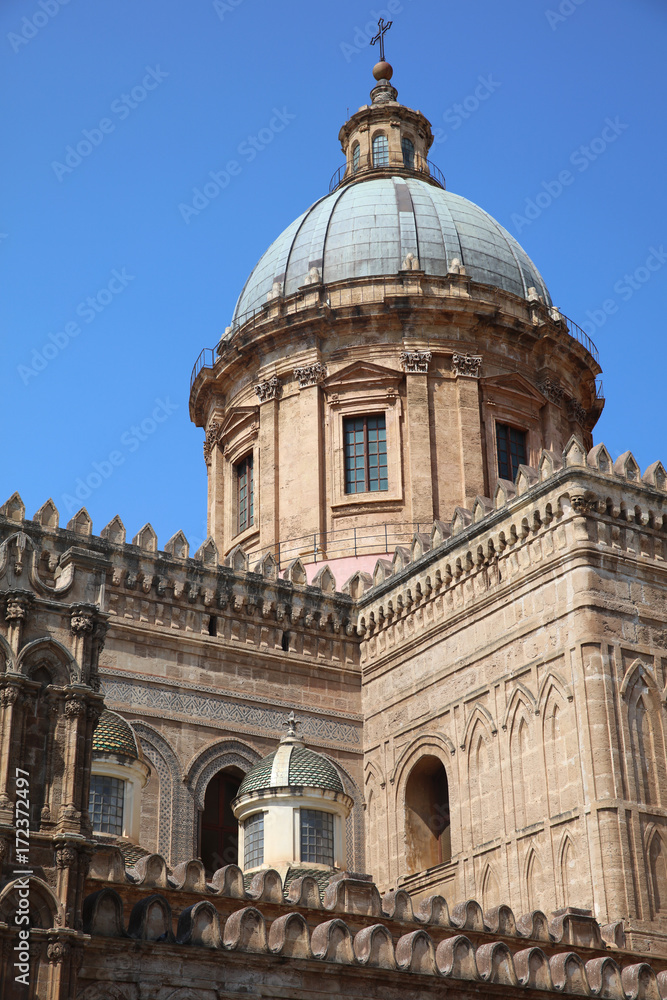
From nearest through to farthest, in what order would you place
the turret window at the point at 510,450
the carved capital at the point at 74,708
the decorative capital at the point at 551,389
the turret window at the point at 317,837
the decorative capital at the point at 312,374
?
the carved capital at the point at 74,708 < the turret window at the point at 317,837 < the decorative capital at the point at 312,374 < the turret window at the point at 510,450 < the decorative capital at the point at 551,389

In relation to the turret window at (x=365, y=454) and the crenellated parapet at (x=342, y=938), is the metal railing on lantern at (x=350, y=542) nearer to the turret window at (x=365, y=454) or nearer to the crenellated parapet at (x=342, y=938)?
the turret window at (x=365, y=454)

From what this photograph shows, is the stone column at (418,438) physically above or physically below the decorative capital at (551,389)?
below

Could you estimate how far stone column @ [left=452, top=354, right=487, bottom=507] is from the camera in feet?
88.0

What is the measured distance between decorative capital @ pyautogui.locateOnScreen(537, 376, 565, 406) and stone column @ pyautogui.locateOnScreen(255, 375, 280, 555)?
543cm

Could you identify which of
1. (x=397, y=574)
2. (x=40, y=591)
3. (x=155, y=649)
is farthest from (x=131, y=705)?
(x=40, y=591)

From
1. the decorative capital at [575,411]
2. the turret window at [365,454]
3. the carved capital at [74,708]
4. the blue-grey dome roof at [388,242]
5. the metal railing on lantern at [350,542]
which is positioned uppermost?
the blue-grey dome roof at [388,242]

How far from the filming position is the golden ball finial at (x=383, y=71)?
35.2 metres

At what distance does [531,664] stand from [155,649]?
590 centimetres

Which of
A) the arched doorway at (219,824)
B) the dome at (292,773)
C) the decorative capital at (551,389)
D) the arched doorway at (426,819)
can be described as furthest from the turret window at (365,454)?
the dome at (292,773)

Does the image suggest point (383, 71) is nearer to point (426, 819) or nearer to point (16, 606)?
point (426, 819)

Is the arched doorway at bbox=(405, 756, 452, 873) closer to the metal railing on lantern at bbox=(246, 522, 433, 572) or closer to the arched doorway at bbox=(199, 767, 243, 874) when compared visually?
the arched doorway at bbox=(199, 767, 243, 874)

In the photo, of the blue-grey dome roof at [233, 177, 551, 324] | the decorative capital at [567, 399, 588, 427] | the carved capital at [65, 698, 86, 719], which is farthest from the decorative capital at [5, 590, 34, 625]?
the decorative capital at [567, 399, 588, 427]

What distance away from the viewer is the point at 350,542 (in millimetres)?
26156

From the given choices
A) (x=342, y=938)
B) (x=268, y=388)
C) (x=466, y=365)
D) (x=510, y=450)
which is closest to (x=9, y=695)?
(x=342, y=938)
